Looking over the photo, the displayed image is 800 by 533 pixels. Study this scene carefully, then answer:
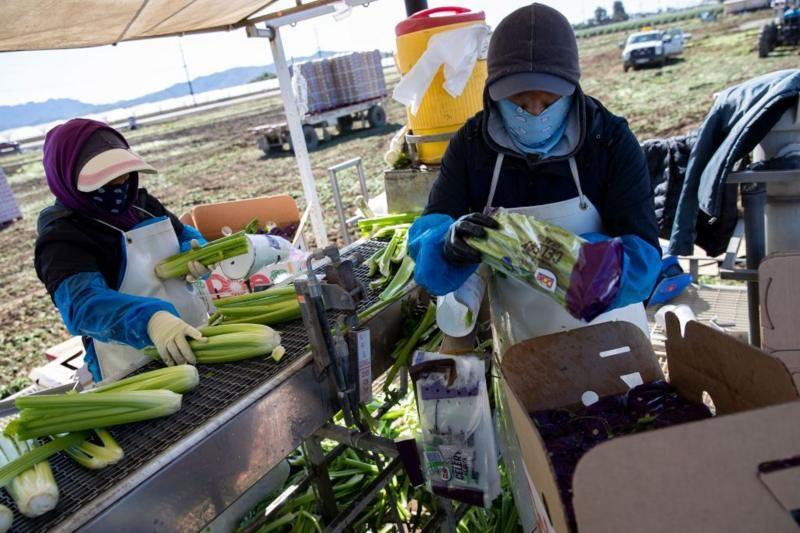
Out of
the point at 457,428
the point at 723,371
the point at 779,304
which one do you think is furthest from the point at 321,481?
the point at 779,304

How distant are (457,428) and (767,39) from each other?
24906mm

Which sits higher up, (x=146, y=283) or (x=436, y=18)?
(x=436, y=18)

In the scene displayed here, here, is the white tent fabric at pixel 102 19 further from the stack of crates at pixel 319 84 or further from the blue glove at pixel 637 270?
the stack of crates at pixel 319 84

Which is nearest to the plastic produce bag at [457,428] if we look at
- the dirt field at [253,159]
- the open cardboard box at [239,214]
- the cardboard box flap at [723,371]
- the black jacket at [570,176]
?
the cardboard box flap at [723,371]

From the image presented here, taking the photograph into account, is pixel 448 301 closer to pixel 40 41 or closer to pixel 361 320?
pixel 361 320

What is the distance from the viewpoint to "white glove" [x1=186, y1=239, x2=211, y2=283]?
2.82m

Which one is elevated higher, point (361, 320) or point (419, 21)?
point (419, 21)

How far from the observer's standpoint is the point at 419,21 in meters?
3.74

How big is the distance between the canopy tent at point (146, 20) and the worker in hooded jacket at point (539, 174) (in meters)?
2.62

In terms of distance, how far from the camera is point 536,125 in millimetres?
2107

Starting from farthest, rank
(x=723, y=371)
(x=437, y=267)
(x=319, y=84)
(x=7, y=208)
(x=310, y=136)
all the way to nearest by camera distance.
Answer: (x=319, y=84) < (x=310, y=136) < (x=7, y=208) < (x=437, y=267) < (x=723, y=371)

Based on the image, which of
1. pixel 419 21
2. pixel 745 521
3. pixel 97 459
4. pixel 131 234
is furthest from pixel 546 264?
pixel 419 21

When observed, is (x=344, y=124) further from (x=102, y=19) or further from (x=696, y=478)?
(x=696, y=478)

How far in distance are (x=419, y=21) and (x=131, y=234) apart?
95.7 inches
